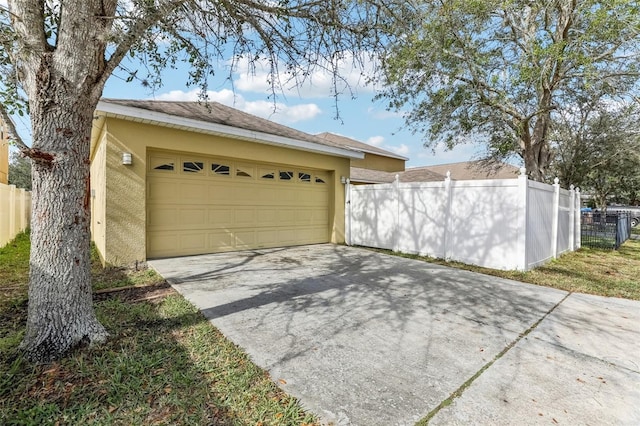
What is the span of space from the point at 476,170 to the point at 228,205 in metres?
13.0

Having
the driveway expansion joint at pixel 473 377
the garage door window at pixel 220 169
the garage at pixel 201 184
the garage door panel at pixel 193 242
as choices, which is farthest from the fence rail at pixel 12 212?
the driveway expansion joint at pixel 473 377

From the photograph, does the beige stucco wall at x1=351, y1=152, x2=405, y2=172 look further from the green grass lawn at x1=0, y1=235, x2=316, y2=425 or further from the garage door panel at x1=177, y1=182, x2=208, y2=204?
the green grass lawn at x1=0, y1=235, x2=316, y2=425

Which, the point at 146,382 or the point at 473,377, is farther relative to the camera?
the point at 473,377

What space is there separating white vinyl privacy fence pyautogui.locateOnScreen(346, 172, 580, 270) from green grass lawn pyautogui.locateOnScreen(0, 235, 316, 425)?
6034 mm

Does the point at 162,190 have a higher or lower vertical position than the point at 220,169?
lower

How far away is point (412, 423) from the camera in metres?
2.09

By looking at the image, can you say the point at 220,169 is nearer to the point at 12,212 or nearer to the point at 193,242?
the point at 193,242

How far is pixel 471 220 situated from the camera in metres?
7.30

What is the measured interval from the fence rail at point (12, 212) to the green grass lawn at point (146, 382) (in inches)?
265

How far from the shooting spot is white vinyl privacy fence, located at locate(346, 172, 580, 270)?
6.66m

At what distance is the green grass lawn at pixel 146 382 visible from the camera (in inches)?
83.7

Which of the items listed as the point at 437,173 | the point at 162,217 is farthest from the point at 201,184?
the point at 437,173

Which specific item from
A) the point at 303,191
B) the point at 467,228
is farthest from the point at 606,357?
the point at 303,191

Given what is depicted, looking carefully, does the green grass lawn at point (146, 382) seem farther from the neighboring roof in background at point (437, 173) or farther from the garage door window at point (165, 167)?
the neighboring roof in background at point (437, 173)
